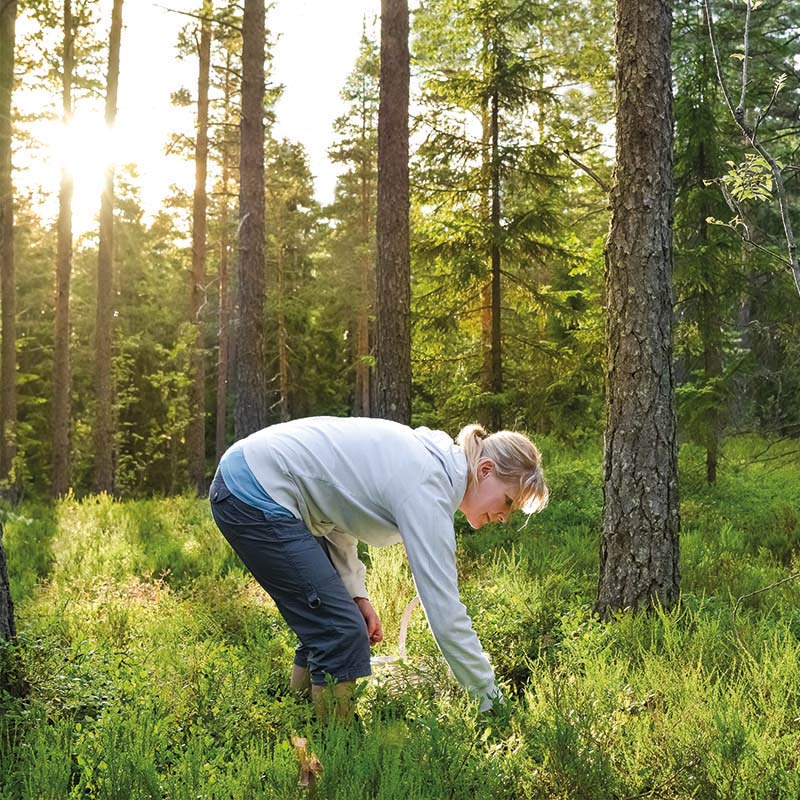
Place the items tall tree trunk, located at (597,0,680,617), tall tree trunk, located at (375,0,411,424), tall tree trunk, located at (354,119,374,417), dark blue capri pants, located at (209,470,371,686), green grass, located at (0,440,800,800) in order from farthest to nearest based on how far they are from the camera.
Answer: tall tree trunk, located at (354,119,374,417)
tall tree trunk, located at (375,0,411,424)
tall tree trunk, located at (597,0,680,617)
dark blue capri pants, located at (209,470,371,686)
green grass, located at (0,440,800,800)

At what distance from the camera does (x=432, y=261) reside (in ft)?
35.7

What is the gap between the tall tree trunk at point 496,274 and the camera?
34.7 ft

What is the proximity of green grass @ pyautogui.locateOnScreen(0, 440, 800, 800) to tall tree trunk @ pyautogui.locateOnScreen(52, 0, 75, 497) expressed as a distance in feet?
34.5


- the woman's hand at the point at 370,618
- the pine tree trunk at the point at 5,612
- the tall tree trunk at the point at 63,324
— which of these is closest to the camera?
the pine tree trunk at the point at 5,612

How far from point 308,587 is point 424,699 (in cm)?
78

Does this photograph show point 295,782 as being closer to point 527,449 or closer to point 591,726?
point 591,726

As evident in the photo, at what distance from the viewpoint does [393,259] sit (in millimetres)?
9055

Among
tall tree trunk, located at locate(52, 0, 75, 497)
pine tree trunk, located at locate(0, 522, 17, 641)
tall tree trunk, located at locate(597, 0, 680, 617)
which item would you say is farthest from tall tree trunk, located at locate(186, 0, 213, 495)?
tall tree trunk, located at locate(597, 0, 680, 617)

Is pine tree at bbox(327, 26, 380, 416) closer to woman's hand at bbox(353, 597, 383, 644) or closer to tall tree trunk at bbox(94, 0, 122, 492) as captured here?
tall tree trunk at bbox(94, 0, 122, 492)

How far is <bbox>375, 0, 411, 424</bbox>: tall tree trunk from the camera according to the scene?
9.04 m

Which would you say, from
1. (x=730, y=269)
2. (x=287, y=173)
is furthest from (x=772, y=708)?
(x=287, y=173)

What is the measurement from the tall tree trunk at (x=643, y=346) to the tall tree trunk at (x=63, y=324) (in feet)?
44.4

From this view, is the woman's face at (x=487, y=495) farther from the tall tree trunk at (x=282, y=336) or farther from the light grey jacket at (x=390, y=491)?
the tall tree trunk at (x=282, y=336)

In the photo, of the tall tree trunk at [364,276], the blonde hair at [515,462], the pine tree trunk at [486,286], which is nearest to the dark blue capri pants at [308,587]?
the blonde hair at [515,462]
